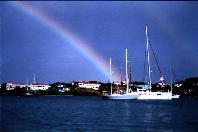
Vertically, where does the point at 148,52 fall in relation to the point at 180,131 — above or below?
above

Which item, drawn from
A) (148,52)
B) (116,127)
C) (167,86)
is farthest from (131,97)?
(116,127)

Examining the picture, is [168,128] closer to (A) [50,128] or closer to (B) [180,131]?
(B) [180,131]

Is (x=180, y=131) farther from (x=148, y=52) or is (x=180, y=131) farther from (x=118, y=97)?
(x=118, y=97)

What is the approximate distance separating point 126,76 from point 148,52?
979 centimetres

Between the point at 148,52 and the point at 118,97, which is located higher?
the point at 148,52

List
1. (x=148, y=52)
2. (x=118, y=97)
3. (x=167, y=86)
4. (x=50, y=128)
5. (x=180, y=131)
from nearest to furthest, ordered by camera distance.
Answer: (x=180, y=131), (x=50, y=128), (x=148, y=52), (x=118, y=97), (x=167, y=86)

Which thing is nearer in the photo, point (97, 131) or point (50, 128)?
point (97, 131)

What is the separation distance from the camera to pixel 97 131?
38.8 meters

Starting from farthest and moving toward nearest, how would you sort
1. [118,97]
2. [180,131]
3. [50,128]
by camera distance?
[118,97], [50,128], [180,131]

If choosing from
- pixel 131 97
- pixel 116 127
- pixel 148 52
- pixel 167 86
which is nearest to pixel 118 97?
pixel 131 97

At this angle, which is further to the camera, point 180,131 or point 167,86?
point 167,86

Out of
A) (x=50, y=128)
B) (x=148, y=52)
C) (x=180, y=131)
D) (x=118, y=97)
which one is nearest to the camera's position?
(x=180, y=131)

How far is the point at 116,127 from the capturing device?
42.0 metres

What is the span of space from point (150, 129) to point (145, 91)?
8937 cm
